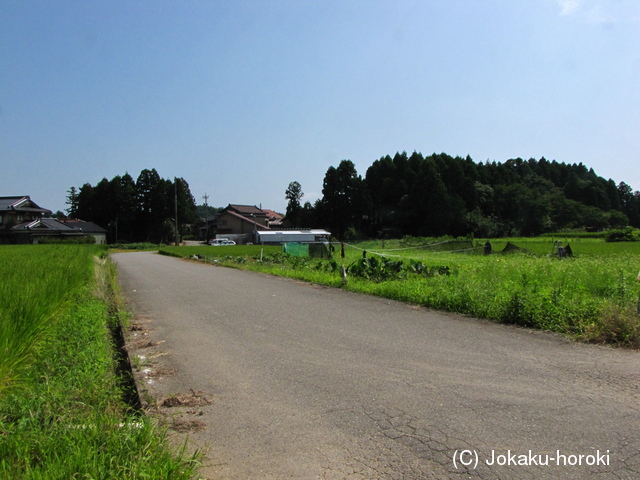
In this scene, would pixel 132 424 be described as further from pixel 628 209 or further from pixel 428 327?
pixel 628 209

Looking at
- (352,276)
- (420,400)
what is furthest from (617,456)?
(352,276)

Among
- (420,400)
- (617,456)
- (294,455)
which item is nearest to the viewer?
(617,456)

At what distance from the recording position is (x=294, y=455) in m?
3.05

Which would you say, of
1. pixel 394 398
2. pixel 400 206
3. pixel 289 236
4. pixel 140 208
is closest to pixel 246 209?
pixel 140 208

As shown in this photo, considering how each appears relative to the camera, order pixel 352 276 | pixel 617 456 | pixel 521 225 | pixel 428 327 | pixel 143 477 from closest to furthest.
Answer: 1. pixel 143 477
2. pixel 617 456
3. pixel 428 327
4. pixel 352 276
5. pixel 521 225

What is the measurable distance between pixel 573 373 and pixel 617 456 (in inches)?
70.3

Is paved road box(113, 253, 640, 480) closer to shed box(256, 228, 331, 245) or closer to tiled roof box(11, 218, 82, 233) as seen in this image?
tiled roof box(11, 218, 82, 233)

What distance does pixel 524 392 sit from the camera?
4008mm

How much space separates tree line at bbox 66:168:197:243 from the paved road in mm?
65322

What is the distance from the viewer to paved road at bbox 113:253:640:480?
9.54ft

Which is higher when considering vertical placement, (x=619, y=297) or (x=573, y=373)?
(x=619, y=297)

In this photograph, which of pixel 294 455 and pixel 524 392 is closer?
pixel 294 455

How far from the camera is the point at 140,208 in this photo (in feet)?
233

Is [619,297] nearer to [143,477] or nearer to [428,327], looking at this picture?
[428,327]
